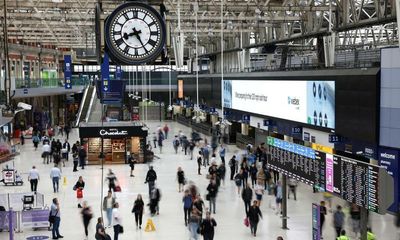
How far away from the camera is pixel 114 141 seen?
31.7 meters

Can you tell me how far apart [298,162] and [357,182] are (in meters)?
3.50

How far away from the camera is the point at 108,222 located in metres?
17.9

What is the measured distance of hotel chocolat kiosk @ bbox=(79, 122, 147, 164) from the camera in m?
31.5

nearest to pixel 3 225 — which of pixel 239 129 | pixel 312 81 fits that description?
pixel 312 81

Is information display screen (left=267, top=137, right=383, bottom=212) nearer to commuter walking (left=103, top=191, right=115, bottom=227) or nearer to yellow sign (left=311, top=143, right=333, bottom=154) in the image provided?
yellow sign (left=311, top=143, right=333, bottom=154)

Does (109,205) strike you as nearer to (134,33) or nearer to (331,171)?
(331,171)

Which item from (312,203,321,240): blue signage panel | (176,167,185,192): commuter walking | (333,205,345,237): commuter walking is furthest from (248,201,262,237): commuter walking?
(176,167,185,192): commuter walking

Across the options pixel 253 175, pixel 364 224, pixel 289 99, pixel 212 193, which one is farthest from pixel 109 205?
pixel 289 99

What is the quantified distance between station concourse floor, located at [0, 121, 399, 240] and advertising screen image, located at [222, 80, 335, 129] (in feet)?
9.05

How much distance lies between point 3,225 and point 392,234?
10032 mm

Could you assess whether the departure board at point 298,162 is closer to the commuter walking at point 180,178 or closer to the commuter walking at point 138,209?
the commuter walking at point 138,209

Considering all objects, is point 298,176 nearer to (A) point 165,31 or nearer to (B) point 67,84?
(A) point 165,31

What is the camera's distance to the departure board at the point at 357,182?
12.1 metres

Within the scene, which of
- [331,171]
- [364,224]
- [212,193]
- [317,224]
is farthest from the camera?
[212,193]
